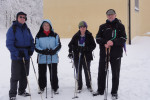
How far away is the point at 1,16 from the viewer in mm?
23938

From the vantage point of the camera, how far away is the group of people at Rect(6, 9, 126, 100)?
423 cm

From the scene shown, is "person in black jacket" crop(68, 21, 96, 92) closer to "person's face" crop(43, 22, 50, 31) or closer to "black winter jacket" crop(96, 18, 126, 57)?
"black winter jacket" crop(96, 18, 126, 57)

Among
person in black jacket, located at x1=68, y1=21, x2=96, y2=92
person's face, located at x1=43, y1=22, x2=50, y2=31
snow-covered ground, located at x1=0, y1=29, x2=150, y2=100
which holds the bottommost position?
snow-covered ground, located at x1=0, y1=29, x2=150, y2=100

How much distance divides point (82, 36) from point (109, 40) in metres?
0.79

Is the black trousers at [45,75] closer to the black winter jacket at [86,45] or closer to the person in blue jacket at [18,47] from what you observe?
the person in blue jacket at [18,47]

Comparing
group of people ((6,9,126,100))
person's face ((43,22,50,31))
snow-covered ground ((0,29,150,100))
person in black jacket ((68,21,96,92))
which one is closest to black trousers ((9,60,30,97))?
group of people ((6,9,126,100))

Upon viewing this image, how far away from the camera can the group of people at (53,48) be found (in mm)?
4227

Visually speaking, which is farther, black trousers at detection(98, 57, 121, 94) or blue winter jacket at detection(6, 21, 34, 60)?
black trousers at detection(98, 57, 121, 94)

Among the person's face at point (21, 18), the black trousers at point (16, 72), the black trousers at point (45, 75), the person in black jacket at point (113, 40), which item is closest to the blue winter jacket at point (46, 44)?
the black trousers at point (45, 75)

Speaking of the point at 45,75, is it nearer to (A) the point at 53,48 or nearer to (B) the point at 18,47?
(A) the point at 53,48

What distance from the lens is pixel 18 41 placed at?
4.24 m

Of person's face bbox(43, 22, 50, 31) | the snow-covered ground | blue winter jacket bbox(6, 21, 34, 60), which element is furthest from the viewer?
the snow-covered ground

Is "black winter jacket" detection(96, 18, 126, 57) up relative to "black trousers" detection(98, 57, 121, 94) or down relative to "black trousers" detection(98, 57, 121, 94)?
up

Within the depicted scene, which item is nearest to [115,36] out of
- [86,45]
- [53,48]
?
[86,45]
